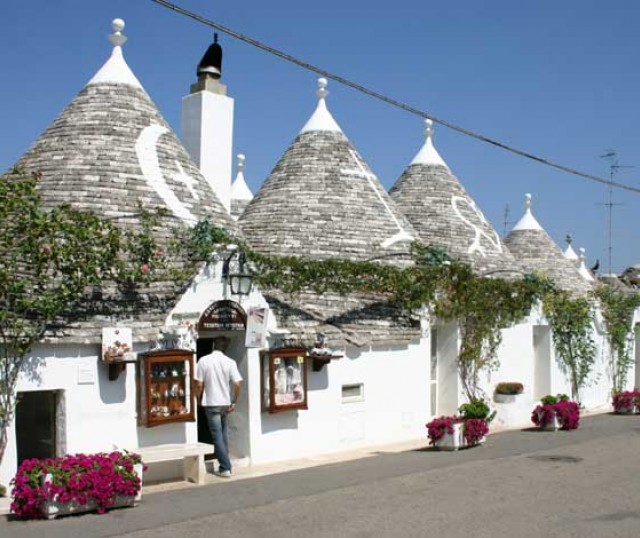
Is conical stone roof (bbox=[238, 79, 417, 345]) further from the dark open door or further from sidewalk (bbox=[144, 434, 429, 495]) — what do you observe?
the dark open door

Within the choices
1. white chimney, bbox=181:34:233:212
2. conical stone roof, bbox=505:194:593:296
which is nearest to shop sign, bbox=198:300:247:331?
white chimney, bbox=181:34:233:212

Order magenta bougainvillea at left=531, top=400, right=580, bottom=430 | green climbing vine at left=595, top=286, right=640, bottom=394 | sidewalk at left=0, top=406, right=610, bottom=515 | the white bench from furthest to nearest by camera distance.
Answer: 1. green climbing vine at left=595, top=286, right=640, bottom=394
2. magenta bougainvillea at left=531, top=400, right=580, bottom=430
3. sidewalk at left=0, top=406, right=610, bottom=515
4. the white bench

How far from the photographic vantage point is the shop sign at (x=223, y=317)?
34.4 ft

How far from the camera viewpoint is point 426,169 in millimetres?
19359

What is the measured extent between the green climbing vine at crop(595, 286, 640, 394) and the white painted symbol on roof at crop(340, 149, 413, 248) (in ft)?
23.1

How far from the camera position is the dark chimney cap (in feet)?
47.8

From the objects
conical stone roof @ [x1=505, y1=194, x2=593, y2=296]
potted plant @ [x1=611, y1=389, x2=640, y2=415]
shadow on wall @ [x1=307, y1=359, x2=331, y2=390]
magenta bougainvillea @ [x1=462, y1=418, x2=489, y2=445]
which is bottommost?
potted plant @ [x1=611, y1=389, x2=640, y2=415]

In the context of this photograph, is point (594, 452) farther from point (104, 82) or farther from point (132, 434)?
point (104, 82)

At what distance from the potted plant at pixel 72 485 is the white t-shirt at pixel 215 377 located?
1778 mm

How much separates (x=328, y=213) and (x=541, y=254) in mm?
8971

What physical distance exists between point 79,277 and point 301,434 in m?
4.05

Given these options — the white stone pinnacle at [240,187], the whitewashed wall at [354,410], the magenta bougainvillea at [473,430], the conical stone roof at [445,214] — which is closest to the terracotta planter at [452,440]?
the magenta bougainvillea at [473,430]

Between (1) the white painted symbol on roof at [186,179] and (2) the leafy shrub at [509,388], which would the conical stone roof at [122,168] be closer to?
(1) the white painted symbol on roof at [186,179]

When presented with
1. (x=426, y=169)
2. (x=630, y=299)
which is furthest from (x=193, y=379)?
(x=630, y=299)
